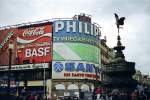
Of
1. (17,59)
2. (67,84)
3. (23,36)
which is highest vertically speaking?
(23,36)

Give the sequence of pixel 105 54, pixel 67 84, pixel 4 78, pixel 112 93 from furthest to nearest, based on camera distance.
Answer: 1. pixel 105 54
2. pixel 4 78
3. pixel 67 84
4. pixel 112 93

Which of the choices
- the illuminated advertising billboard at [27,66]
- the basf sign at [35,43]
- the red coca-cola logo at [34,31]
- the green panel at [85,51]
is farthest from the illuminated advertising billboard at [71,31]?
the illuminated advertising billboard at [27,66]

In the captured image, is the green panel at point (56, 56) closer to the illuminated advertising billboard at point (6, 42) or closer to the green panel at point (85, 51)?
the green panel at point (85, 51)

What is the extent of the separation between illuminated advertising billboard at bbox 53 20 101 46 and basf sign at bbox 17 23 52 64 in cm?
154

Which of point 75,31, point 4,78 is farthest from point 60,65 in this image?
point 4,78

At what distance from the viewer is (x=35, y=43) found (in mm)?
76062

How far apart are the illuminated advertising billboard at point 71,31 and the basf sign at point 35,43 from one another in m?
1.54

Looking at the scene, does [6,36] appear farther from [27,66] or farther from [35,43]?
[27,66]

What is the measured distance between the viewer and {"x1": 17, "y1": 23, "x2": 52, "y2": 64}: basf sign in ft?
244

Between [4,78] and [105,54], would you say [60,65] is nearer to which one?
[4,78]

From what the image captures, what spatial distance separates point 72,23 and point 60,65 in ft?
28.7

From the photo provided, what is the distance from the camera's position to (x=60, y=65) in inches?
2847

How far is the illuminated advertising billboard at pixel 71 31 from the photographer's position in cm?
7362

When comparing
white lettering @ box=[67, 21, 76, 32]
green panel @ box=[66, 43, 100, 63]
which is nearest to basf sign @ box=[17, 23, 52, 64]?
white lettering @ box=[67, 21, 76, 32]
